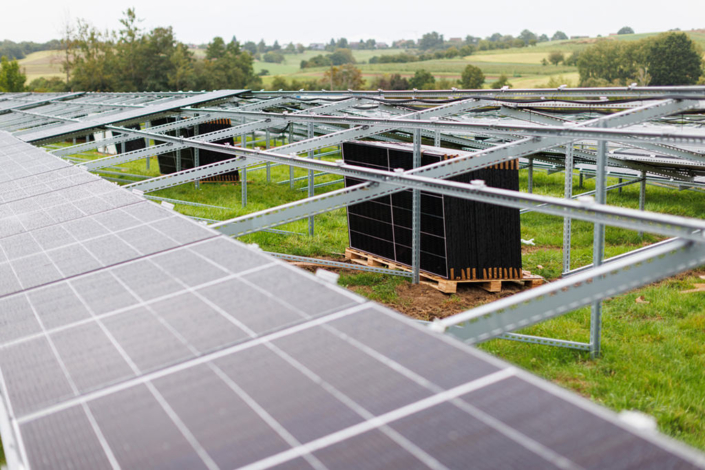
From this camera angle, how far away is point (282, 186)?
68.9 ft

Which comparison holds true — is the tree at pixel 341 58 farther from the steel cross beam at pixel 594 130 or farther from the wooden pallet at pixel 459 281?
the steel cross beam at pixel 594 130

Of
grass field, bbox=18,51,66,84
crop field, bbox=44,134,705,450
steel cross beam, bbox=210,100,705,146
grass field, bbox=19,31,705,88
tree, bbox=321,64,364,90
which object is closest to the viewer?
Answer: steel cross beam, bbox=210,100,705,146

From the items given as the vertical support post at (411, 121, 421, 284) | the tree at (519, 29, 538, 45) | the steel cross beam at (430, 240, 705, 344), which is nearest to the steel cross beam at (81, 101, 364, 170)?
the vertical support post at (411, 121, 421, 284)

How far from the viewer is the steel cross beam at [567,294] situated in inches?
137

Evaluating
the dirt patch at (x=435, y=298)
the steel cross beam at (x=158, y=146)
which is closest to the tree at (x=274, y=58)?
the steel cross beam at (x=158, y=146)

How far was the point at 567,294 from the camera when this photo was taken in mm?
3611

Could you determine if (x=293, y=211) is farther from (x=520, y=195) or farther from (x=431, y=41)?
(x=431, y=41)

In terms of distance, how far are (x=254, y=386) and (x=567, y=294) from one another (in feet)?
6.25

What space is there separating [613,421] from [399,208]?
9186 mm

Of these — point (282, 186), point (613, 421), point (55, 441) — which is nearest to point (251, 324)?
point (55, 441)

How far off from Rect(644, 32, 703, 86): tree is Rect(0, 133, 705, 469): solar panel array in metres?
78.7

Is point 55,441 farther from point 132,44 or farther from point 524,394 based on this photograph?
point 132,44

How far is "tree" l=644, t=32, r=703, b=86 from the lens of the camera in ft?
237

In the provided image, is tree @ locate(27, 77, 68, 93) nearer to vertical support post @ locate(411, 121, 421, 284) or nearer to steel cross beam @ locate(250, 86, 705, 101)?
steel cross beam @ locate(250, 86, 705, 101)
